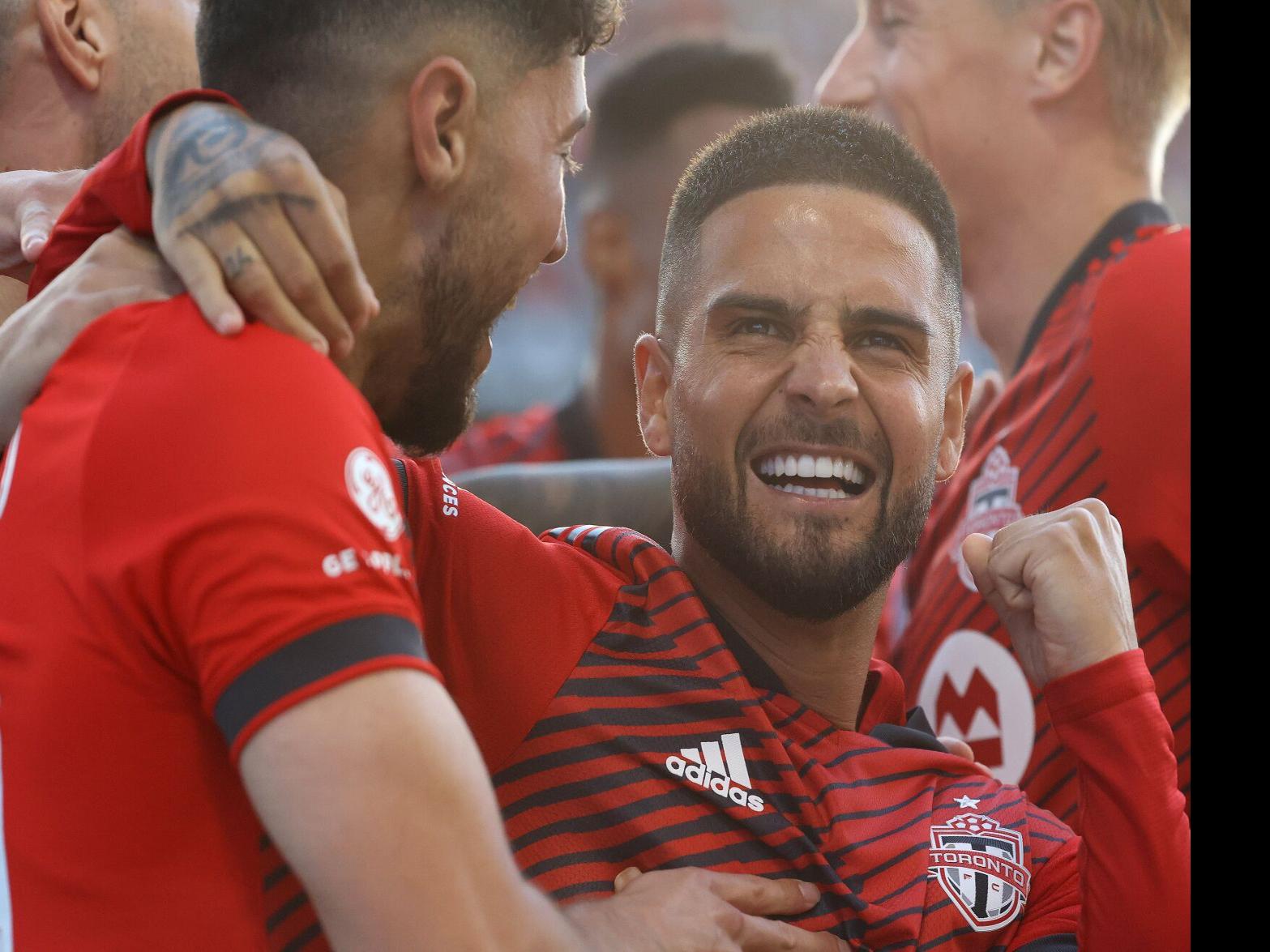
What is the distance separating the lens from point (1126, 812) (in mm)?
1596

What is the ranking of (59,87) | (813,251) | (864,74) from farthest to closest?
(864,74)
(59,87)
(813,251)

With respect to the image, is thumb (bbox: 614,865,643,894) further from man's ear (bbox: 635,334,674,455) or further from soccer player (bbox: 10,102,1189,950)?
man's ear (bbox: 635,334,674,455)

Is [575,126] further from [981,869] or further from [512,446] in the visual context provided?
[512,446]

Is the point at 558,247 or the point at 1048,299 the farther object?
the point at 1048,299

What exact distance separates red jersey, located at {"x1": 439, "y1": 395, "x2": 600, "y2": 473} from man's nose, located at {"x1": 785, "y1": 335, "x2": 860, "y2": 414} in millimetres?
2923

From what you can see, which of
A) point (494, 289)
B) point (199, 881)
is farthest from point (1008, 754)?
point (199, 881)

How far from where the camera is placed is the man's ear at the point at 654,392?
1936mm

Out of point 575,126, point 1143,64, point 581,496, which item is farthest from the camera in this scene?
point 1143,64

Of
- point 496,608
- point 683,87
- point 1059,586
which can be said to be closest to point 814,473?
point 1059,586

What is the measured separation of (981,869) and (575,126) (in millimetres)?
→ 983

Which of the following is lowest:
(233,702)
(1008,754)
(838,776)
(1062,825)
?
(1008,754)

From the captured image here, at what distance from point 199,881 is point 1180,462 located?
173 centimetres

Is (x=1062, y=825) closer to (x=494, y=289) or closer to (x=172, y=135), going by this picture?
(x=494, y=289)

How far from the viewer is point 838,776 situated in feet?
5.47
